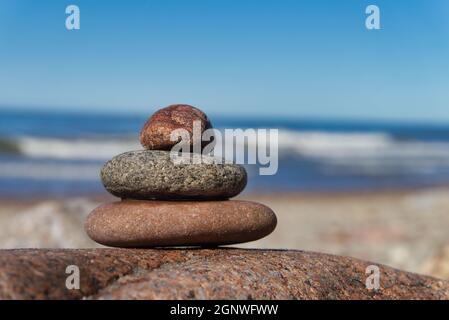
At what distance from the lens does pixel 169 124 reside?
5281 mm

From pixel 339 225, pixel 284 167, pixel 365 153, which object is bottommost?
pixel 365 153

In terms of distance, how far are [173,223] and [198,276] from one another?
2.42ft

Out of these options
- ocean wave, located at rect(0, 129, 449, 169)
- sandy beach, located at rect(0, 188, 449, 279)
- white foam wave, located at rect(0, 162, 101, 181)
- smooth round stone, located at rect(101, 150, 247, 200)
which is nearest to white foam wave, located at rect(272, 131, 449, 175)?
ocean wave, located at rect(0, 129, 449, 169)

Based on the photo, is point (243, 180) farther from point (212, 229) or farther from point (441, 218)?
point (441, 218)

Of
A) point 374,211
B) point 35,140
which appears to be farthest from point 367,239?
point 35,140

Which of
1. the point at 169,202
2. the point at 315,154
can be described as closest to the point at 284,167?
the point at 315,154

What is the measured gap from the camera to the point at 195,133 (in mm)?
5277

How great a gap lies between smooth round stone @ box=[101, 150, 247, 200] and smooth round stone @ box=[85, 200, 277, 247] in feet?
0.28

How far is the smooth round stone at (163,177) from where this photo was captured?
5.04 m

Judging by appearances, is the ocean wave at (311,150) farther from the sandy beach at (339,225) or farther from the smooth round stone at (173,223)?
the smooth round stone at (173,223)

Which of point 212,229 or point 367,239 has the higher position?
point 212,229

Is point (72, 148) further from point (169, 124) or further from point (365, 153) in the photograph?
point (169, 124)

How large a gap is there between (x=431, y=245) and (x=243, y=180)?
743 cm

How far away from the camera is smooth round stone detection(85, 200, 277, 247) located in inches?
197
